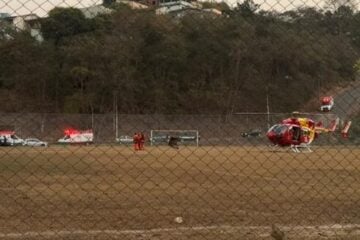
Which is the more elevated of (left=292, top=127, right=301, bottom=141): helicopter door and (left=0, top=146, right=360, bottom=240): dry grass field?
(left=0, top=146, right=360, bottom=240): dry grass field

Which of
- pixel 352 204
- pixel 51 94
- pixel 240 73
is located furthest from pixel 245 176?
pixel 51 94

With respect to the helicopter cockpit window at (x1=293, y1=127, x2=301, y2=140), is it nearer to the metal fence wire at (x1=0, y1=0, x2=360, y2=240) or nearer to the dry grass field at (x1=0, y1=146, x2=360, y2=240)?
the metal fence wire at (x1=0, y1=0, x2=360, y2=240)

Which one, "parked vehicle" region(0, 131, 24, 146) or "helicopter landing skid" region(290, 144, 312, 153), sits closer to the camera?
"helicopter landing skid" region(290, 144, 312, 153)

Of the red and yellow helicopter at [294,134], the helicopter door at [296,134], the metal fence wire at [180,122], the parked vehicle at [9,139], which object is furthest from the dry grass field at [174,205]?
the parked vehicle at [9,139]

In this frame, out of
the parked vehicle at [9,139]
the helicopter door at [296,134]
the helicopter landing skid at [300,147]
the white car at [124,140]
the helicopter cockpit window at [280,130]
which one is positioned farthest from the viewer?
the white car at [124,140]

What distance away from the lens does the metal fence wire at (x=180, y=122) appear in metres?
9.06

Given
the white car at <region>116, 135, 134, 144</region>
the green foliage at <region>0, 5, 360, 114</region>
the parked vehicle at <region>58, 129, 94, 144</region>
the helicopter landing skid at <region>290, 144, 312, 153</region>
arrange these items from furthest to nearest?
1. the green foliage at <region>0, 5, 360, 114</region>
2. the white car at <region>116, 135, 134, 144</region>
3. the parked vehicle at <region>58, 129, 94, 144</region>
4. the helicopter landing skid at <region>290, 144, 312, 153</region>

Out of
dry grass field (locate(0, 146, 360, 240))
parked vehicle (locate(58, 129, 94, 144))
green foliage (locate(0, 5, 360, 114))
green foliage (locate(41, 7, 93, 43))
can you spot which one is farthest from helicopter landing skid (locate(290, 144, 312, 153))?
green foliage (locate(41, 7, 93, 43))

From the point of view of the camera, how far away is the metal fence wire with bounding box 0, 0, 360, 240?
9.06 m

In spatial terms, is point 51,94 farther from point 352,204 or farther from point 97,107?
point 352,204

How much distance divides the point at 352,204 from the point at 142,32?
39765 mm

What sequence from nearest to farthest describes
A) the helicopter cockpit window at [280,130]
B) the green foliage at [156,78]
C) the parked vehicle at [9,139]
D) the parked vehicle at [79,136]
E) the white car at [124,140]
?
1. the helicopter cockpit window at [280,130]
2. the parked vehicle at [79,136]
3. the parked vehicle at [9,139]
4. the white car at [124,140]
5. the green foliage at [156,78]

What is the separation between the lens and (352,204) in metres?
10.9

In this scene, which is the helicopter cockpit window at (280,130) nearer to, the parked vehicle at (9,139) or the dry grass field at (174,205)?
the parked vehicle at (9,139)
